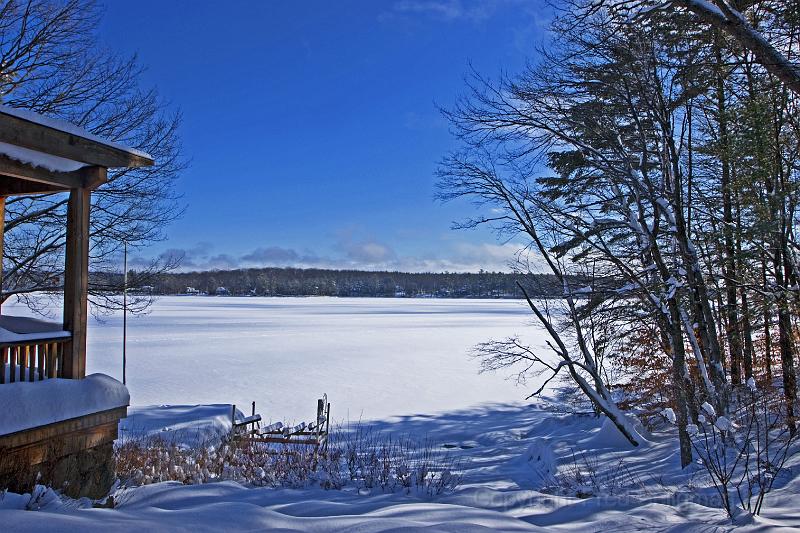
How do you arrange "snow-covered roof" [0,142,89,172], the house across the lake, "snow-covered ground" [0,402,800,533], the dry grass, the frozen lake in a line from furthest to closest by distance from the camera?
the frozen lake < the dry grass < "snow-covered roof" [0,142,89,172] < the house across the lake < "snow-covered ground" [0,402,800,533]

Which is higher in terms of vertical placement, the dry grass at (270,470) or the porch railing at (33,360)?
the porch railing at (33,360)

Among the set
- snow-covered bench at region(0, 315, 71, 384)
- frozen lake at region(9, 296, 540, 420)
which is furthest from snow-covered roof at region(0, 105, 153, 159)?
frozen lake at region(9, 296, 540, 420)

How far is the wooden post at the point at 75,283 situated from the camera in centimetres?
549

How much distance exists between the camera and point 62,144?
521 cm

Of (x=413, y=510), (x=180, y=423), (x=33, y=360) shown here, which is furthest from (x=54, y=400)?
(x=180, y=423)

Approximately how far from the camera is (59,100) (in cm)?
1015

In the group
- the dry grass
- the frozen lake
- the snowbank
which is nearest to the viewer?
the dry grass

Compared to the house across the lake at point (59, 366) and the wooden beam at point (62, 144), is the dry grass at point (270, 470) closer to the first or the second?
the house across the lake at point (59, 366)

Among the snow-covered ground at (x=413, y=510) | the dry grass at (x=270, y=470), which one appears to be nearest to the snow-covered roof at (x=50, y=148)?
the snow-covered ground at (x=413, y=510)

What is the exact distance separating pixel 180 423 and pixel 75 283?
9132mm

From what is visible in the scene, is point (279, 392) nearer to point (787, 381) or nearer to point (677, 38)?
point (787, 381)

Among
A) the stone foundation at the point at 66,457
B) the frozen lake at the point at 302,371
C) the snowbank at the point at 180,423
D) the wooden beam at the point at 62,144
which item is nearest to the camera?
the stone foundation at the point at 66,457

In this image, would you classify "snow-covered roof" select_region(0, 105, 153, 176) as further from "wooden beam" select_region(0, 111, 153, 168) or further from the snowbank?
the snowbank

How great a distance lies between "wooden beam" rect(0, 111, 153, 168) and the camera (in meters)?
4.76
